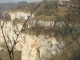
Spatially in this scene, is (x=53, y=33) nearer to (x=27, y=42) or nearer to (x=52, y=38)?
(x=52, y=38)

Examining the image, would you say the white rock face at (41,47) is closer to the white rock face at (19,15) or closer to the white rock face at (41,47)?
the white rock face at (41,47)

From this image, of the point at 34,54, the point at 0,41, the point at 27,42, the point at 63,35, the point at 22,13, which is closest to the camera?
the point at 63,35

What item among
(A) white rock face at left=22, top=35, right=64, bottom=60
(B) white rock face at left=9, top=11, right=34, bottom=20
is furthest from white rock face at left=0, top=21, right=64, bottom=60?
(B) white rock face at left=9, top=11, right=34, bottom=20

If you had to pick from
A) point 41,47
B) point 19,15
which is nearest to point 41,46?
point 41,47

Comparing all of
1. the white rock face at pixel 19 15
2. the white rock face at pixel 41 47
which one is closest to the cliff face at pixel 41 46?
the white rock face at pixel 41 47

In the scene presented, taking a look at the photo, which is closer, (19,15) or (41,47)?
(41,47)

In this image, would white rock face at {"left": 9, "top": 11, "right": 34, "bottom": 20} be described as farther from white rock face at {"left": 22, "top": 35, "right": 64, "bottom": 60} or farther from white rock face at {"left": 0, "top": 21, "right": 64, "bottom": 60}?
white rock face at {"left": 22, "top": 35, "right": 64, "bottom": 60}

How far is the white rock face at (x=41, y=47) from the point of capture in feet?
113

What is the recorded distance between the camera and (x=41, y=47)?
35.2 m

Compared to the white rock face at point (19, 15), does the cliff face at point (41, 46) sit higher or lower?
higher

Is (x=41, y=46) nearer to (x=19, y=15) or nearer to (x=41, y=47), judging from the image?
(x=41, y=47)

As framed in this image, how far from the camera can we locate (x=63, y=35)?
33062 millimetres

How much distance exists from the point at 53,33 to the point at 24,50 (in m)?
6.95

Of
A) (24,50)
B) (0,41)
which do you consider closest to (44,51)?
(24,50)
